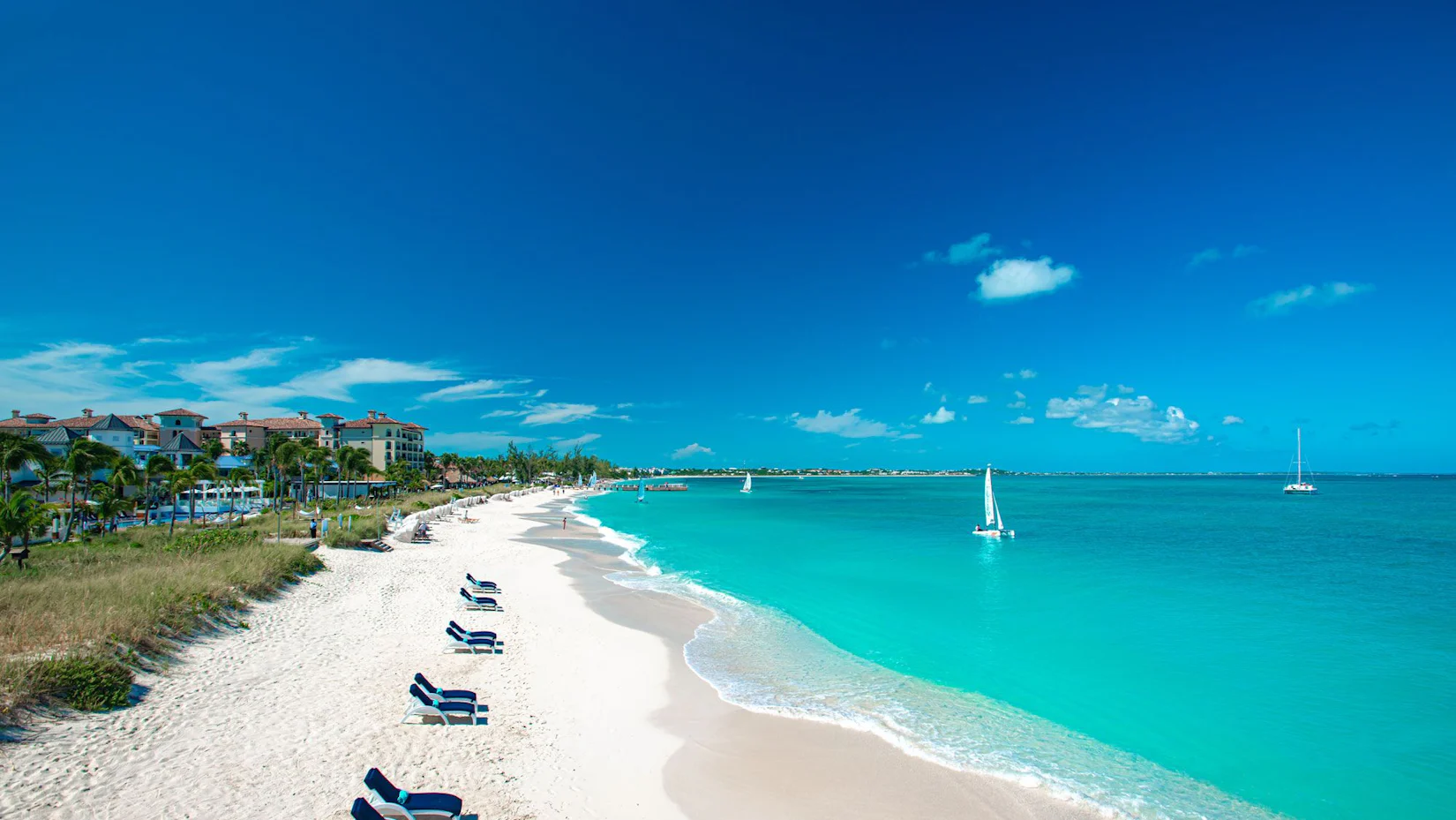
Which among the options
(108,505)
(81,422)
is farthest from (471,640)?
(81,422)

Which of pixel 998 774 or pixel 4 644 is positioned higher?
pixel 4 644

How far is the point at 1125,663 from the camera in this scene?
1429 cm

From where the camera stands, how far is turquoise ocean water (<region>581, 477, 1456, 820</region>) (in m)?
9.09

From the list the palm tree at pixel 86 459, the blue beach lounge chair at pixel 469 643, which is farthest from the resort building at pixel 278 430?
the blue beach lounge chair at pixel 469 643

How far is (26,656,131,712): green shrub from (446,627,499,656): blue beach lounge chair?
5.03 metres

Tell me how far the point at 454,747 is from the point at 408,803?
2060 mm

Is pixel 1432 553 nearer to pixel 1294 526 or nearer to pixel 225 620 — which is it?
pixel 1294 526

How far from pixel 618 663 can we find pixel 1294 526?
59.8m

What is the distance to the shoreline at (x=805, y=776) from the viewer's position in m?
7.47

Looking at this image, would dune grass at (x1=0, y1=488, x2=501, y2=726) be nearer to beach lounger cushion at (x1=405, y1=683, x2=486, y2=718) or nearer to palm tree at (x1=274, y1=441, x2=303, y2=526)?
beach lounger cushion at (x1=405, y1=683, x2=486, y2=718)

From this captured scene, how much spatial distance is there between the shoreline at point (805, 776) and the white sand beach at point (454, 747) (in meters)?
0.03

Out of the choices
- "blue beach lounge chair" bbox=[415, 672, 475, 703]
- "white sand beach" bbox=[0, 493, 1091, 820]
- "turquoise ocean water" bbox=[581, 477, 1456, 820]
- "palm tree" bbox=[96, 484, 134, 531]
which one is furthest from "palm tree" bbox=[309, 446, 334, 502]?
"blue beach lounge chair" bbox=[415, 672, 475, 703]

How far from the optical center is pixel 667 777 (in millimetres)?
7977

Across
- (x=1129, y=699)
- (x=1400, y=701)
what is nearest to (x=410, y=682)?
(x=1129, y=699)
